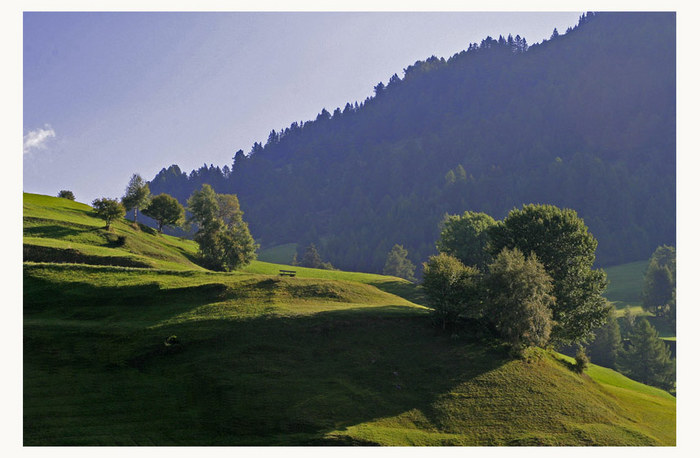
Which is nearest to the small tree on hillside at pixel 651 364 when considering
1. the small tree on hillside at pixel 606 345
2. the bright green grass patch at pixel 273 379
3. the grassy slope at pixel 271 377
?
the small tree on hillside at pixel 606 345

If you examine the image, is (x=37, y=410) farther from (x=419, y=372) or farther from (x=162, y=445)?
(x=419, y=372)

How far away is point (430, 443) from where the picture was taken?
3494 cm

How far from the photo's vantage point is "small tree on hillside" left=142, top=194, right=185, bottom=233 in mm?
106625

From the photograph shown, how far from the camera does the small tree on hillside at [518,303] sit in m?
47.5

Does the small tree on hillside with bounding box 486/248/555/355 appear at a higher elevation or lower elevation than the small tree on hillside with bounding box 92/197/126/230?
lower

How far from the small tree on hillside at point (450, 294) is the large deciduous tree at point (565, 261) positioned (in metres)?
9.06

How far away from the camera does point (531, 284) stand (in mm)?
48500

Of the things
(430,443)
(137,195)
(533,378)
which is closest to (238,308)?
(430,443)

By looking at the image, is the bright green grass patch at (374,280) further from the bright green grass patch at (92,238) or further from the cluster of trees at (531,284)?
the cluster of trees at (531,284)

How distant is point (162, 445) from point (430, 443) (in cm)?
1824

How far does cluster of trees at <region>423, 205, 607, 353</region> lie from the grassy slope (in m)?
3.35

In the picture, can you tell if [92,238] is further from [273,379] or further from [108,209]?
[273,379]

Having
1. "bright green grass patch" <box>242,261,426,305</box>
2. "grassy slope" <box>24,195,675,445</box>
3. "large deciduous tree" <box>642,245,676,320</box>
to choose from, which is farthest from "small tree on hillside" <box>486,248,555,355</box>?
"large deciduous tree" <box>642,245,676,320</box>

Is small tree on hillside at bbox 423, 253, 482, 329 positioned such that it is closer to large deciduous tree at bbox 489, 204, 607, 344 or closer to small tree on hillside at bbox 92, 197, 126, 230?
large deciduous tree at bbox 489, 204, 607, 344
